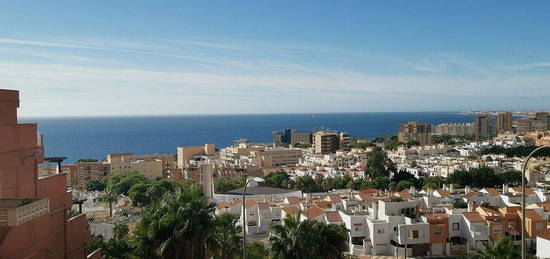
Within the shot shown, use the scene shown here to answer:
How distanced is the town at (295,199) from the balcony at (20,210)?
0.02 m

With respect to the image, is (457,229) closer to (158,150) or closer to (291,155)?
(291,155)

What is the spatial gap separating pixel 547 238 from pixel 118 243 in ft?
72.2

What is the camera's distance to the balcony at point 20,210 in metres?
10.1

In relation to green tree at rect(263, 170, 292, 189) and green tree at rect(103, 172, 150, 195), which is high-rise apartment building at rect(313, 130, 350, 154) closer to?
green tree at rect(263, 170, 292, 189)

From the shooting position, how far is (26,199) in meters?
10.8

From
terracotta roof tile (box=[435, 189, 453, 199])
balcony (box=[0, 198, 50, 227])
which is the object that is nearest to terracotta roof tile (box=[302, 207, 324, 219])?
terracotta roof tile (box=[435, 189, 453, 199])

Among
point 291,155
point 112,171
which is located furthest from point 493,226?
point 291,155

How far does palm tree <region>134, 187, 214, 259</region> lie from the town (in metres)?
0.35

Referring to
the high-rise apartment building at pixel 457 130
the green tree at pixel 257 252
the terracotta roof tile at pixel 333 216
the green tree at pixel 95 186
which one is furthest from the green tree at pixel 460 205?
the high-rise apartment building at pixel 457 130

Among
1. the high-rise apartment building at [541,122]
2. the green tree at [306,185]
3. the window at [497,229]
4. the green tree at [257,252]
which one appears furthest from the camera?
the high-rise apartment building at [541,122]

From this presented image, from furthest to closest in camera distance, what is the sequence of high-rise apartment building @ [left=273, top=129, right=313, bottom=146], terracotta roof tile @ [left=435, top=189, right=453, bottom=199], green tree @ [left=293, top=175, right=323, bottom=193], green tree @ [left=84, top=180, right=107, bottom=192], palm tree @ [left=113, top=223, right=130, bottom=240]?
high-rise apartment building @ [left=273, top=129, right=313, bottom=146] < green tree @ [left=84, top=180, right=107, bottom=192] < green tree @ [left=293, top=175, right=323, bottom=193] < terracotta roof tile @ [left=435, top=189, right=453, bottom=199] < palm tree @ [left=113, top=223, right=130, bottom=240]

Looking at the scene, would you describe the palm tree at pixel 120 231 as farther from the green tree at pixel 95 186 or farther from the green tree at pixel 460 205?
the green tree at pixel 95 186

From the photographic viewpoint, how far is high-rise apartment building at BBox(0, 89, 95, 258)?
10.4 m

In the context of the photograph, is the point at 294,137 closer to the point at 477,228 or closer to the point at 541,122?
the point at 541,122
